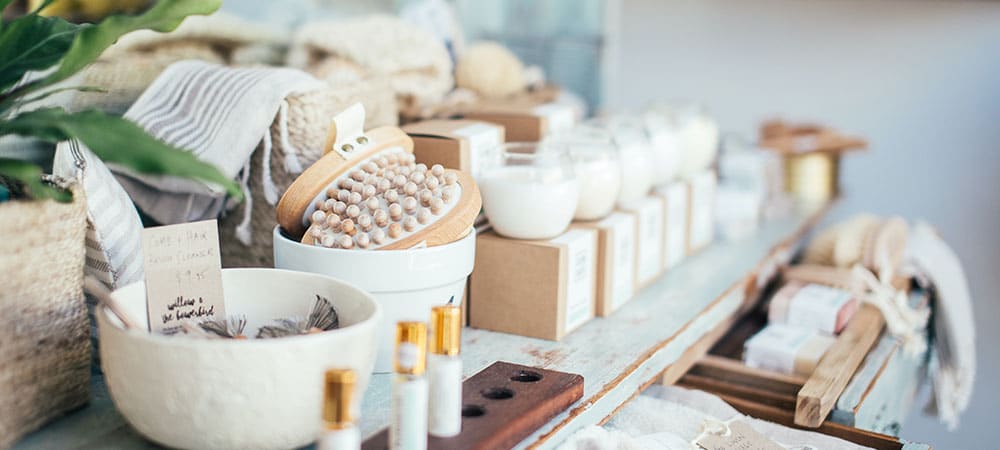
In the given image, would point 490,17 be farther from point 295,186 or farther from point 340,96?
point 295,186

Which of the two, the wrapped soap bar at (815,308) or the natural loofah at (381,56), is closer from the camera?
the wrapped soap bar at (815,308)

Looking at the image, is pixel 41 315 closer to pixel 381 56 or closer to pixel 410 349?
pixel 410 349

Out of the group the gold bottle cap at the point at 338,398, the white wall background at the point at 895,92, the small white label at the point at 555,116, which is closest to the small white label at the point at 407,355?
the gold bottle cap at the point at 338,398

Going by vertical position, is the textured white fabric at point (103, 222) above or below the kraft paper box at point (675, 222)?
above

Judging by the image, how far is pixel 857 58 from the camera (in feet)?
10.4

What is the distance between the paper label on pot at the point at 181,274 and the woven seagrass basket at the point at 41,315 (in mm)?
90

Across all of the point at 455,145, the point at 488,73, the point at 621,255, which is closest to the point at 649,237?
the point at 621,255

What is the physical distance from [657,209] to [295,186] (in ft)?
2.53

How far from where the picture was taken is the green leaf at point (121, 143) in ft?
2.53

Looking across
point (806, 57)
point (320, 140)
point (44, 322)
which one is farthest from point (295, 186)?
point (806, 57)

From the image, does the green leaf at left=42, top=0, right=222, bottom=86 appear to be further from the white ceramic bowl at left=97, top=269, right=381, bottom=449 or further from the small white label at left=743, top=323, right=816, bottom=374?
the small white label at left=743, top=323, right=816, bottom=374

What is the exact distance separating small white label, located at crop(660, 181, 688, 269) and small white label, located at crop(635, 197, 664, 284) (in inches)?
1.7

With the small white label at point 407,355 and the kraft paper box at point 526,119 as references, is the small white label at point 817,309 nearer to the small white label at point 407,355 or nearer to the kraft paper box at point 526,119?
the kraft paper box at point 526,119

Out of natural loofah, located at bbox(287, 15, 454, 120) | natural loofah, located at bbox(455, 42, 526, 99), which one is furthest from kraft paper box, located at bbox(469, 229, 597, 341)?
natural loofah, located at bbox(455, 42, 526, 99)
